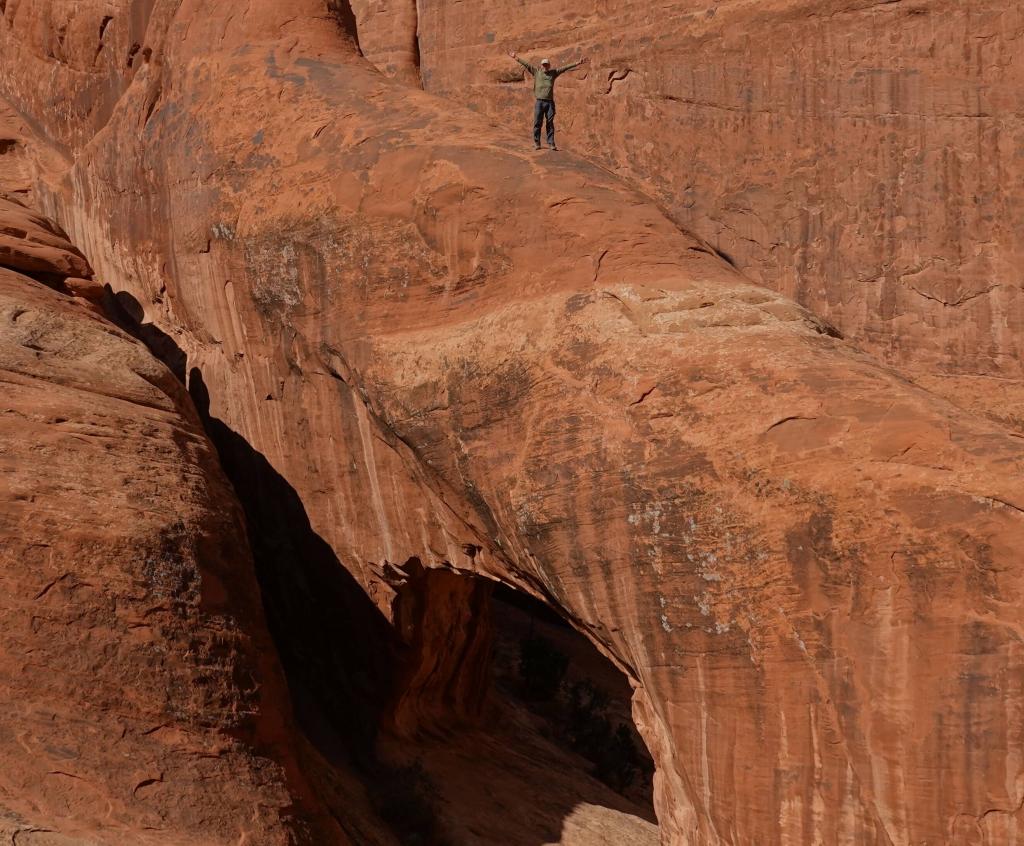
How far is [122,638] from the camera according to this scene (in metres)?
7.37

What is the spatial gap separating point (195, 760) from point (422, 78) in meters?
11.2

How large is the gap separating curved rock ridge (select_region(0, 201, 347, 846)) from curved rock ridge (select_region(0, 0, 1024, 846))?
1843 mm

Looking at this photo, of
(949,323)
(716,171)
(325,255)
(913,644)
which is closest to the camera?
(913,644)

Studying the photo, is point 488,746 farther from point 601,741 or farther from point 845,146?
point 845,146

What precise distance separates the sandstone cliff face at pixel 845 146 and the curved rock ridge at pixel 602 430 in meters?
4.16

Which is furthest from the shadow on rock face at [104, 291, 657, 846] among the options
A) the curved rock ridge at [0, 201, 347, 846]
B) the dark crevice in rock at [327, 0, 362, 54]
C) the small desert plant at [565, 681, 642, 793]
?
the dark crevice in rock at [327, 0, 362, 54]

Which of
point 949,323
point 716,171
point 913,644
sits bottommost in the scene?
point 913,644

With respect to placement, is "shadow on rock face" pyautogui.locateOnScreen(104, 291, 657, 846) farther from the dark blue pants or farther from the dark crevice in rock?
the dark blue pants

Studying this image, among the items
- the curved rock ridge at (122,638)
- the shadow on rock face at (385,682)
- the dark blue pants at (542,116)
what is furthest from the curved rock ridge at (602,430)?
the curved rock ridge at (122,638)

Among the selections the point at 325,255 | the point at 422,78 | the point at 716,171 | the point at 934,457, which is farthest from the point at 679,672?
the point at 422,78

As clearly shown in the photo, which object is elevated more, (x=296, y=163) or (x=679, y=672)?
(x=296, y=163)

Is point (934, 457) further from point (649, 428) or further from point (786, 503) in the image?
point (649, 428)

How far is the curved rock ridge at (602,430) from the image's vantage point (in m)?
7.18

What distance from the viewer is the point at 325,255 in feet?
33.2
